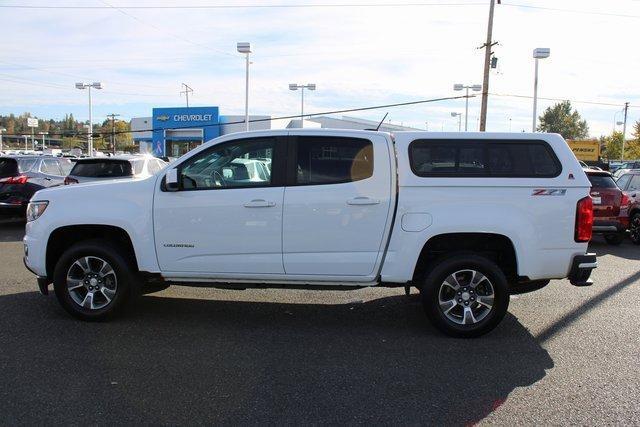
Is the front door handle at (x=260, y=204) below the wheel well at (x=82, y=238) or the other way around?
the other way around

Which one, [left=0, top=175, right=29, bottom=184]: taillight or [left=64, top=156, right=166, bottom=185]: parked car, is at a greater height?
[left=64, top=156, right=166, bottom=185]: parked car

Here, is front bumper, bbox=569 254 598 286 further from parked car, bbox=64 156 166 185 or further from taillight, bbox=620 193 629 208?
parked car, bbox=64 156 166 185

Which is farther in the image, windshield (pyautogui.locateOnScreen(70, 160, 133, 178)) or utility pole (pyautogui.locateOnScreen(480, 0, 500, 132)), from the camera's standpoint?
utility pole (pyautogui.locateOnScreen(480, 0, 500, 132))

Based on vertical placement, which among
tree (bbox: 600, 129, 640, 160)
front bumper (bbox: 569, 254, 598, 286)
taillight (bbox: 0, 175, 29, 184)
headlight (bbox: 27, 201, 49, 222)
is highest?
tree (bbox: 600, 129, 640, 160)

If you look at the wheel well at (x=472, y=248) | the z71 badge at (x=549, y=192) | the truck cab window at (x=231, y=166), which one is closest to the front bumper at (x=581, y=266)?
the wheel well at (x=472, y=248)

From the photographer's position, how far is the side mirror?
17.7 ft

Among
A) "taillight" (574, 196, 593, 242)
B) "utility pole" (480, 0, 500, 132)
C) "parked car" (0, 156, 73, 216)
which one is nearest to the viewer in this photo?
"taillight" (574, 196, 593, 242)

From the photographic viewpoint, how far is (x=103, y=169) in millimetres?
12062

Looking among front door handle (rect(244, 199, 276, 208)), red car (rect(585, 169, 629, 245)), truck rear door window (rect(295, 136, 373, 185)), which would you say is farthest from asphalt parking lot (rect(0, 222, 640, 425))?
red car (rect(585, 169, 629, 245))

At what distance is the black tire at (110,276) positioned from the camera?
5570 mm

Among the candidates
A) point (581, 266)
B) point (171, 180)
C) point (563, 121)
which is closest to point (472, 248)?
point (581, 266)

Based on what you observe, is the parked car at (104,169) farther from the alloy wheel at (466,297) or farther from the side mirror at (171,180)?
the alloy wheel at (466,297)

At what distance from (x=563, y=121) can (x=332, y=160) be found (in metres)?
124

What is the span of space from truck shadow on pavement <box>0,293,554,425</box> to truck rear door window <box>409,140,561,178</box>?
5.29ft
